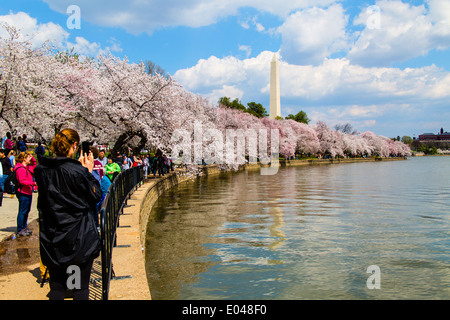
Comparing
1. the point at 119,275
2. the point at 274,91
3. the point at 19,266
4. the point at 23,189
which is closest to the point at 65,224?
the point at 119,275

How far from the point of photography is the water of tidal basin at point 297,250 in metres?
8.80

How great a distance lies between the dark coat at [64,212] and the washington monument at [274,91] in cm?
7393

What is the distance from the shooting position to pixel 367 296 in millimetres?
8414

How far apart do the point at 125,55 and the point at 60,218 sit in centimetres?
2601

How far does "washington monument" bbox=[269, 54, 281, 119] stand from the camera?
2975 inches

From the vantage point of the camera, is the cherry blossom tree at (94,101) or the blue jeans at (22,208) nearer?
the blue jeans at (22,208)

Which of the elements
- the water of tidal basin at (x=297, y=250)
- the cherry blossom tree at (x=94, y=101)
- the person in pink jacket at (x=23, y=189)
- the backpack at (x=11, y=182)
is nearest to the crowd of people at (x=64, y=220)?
the water of tidal basin at (x=297, y=250)

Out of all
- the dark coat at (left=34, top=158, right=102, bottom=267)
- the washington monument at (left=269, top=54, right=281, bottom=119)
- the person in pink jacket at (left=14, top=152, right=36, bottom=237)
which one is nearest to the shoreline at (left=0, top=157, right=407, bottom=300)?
the person in pink jacket at (left=14, top=152, right=36, bottom=237)

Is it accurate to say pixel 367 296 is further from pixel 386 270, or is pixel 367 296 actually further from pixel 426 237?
pixel 426 237

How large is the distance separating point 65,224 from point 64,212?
109 mm

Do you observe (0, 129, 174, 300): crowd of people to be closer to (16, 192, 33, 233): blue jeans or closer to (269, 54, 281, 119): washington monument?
(16, 192, 33, 233): blue jeans

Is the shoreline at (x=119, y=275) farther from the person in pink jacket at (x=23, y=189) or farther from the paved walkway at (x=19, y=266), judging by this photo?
the person in pink jacket at (x=23, y=189)

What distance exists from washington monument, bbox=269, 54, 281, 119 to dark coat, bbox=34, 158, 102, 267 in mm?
73926

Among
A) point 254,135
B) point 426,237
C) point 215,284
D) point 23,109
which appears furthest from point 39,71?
point 254,135
